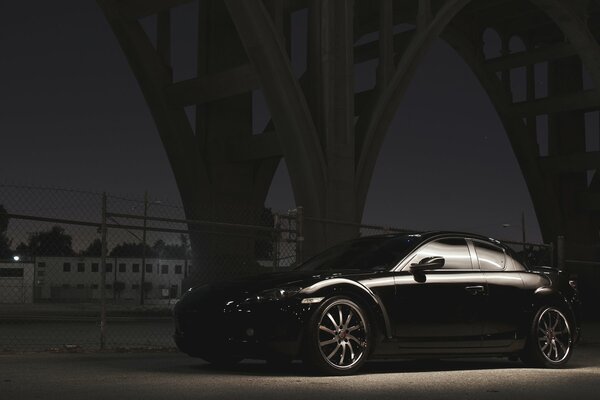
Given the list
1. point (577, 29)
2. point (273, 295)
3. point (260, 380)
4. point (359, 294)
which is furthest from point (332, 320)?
point (577, 29)

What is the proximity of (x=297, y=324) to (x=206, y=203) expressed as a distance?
16.9 metres

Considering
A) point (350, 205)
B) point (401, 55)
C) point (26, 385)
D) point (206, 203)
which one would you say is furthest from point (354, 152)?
point (26, 385)

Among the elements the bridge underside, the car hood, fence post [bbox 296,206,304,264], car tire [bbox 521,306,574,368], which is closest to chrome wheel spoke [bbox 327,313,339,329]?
the car hood

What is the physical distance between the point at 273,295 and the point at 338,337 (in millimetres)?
680

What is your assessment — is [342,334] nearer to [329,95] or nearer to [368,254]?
[368,254]

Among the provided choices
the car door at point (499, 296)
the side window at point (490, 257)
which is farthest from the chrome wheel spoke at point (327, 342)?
the side window at point (490, 257)

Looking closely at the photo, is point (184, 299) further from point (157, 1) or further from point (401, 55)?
point (157, 1)

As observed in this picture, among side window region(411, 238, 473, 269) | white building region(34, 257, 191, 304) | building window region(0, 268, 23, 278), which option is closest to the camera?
side window region(411, 238, 473, 269)

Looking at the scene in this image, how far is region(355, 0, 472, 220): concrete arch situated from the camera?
19.2 metres

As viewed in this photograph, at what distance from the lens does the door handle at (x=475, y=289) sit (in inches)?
365

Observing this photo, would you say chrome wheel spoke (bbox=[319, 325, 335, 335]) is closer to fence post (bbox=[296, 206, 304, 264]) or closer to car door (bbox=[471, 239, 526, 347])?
car door (bbox=[471, 239, 526, 347])

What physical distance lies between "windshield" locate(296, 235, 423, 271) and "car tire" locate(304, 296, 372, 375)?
692 millimetres

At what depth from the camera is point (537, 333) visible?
977 cm

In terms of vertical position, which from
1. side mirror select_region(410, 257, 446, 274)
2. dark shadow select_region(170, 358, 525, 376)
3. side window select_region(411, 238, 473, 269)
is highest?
side window select_region(411, 238, 473, 269)
